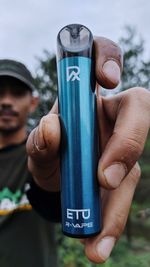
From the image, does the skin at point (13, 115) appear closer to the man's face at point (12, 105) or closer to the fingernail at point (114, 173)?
the man's face at point (12, 105)

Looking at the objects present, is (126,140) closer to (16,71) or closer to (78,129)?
(78,129)

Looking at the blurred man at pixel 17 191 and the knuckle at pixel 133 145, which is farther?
the blurred man at pixel 17 191

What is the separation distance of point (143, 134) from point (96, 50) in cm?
18

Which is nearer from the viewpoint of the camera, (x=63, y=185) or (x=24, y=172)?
(x=63, y=185)

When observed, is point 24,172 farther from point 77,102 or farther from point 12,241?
point 77,102

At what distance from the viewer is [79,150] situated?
22.2 inches

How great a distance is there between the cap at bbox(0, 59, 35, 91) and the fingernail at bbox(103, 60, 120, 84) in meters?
1.03

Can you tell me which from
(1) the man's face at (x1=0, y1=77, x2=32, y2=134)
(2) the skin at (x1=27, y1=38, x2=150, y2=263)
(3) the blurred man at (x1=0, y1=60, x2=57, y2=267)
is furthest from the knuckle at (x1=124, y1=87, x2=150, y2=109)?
(1) the man's face at (x1=0, y1=77, x2=32, y2=134)

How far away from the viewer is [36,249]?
1.40m

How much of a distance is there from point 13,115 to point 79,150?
1.03m

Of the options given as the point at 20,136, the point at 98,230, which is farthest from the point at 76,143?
the point at 20,136

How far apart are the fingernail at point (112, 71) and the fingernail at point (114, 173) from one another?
0.15 meters

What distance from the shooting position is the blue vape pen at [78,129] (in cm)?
56

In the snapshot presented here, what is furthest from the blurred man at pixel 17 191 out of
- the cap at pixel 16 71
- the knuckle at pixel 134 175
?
the knuckle at pixel 134 175
